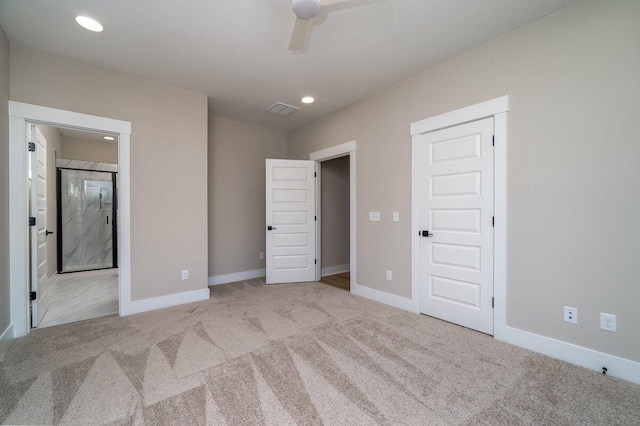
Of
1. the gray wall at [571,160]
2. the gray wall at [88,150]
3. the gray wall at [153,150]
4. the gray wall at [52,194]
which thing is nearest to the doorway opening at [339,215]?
the gray wall at [571,160]

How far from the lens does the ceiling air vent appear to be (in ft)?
12.8

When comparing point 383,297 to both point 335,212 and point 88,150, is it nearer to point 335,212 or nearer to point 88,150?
point 335,212

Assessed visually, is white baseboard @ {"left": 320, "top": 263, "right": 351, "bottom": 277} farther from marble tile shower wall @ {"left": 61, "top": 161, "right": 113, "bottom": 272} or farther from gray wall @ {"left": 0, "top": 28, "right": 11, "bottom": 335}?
marble tile shower wall @ {"left": 61, "top": 161, "right": 113, "bottom": 272}

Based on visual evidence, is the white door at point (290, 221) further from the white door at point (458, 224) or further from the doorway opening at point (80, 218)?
the doorway opening at point (80, 218)

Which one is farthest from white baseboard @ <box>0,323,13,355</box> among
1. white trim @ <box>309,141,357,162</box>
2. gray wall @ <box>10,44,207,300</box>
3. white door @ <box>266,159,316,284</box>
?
white trim @ <box>309,141,357,162</box>

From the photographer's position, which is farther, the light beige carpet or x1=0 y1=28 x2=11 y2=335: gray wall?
x1=0 y1=28 x2=11 y2=335: gray wall

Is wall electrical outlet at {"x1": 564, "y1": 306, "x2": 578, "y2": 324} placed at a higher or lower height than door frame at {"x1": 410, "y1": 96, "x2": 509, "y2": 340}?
lower

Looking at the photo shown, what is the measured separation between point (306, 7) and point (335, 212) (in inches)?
150

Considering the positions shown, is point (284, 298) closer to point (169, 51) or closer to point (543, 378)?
point (543, 378)

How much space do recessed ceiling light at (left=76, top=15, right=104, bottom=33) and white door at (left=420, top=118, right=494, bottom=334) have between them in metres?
3.19

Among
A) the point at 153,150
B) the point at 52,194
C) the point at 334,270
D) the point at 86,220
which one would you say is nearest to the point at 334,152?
the point at 334,270

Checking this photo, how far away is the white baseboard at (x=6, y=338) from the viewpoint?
223cm

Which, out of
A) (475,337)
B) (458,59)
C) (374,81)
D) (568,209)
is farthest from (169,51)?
(475,337)

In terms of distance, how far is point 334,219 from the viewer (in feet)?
17.1
